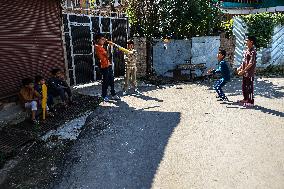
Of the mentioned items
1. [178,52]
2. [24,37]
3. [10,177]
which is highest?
[24,37]

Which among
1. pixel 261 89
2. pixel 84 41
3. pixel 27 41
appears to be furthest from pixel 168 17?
pixel 27 41

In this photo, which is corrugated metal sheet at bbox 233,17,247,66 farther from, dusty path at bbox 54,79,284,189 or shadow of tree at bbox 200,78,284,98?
dusty path at bbox 54,79,284,189

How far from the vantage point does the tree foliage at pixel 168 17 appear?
13.6 metres

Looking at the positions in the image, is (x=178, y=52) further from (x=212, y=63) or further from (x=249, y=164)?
(x=249, y=164)

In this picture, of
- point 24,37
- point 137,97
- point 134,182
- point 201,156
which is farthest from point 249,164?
point 24,37

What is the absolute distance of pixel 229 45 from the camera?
1462 centimetres

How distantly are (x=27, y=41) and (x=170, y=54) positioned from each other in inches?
254

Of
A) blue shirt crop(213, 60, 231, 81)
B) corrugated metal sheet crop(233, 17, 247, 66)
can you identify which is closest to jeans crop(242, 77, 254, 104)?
blue shirt crop(213, 60, 231, 81)

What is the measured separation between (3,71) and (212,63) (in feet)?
29.2

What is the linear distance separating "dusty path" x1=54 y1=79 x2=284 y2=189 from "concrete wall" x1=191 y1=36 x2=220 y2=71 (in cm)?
435

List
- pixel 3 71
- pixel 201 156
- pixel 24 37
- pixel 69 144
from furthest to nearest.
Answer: pixel 24 37, pixel 3 71, pixel 69 144, pixel 201 156

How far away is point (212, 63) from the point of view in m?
13.7

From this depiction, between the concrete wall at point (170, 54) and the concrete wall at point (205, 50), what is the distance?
254 mm

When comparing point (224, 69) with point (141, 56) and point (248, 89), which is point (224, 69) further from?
point (141, 56)
